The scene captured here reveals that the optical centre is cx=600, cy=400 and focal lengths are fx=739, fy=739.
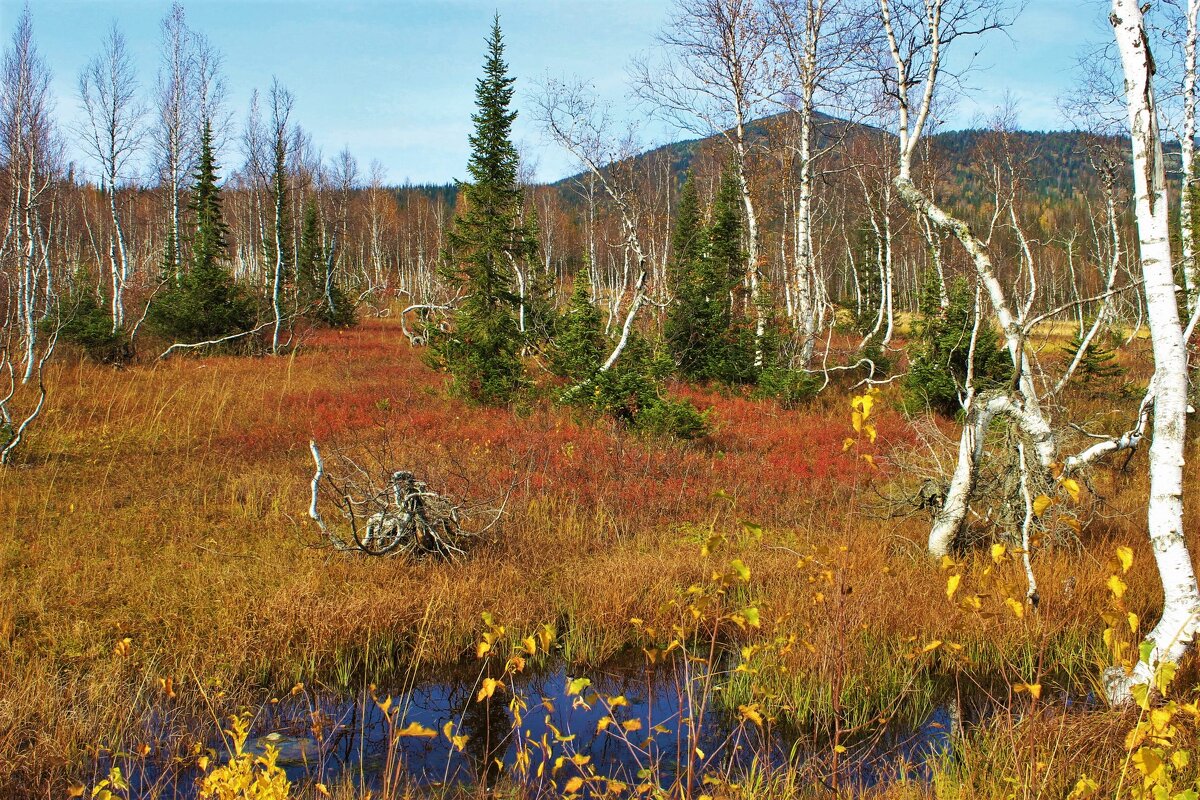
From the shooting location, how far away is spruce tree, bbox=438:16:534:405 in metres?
14.0

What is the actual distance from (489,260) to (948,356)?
28.7 ft

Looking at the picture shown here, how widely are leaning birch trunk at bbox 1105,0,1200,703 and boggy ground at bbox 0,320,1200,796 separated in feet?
2.09

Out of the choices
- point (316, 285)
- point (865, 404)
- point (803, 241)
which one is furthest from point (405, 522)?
point (316, 285)

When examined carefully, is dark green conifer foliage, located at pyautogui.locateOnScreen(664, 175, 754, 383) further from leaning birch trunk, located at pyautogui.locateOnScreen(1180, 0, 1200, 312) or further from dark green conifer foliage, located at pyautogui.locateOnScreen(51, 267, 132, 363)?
dark green conifer foliage, located at pyautogui.locateOnScreen(51, 267, 132, 363)

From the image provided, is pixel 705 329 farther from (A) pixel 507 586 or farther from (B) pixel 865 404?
(B) pixel 865 404

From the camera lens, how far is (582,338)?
511 inches

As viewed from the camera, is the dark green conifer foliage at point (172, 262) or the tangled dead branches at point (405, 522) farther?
the dark green conifer foliage at point (172, 262)

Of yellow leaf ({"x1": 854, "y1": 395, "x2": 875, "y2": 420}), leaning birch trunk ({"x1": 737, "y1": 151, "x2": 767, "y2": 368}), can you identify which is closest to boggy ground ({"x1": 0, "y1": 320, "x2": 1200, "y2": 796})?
yellow leaf ({"x1": 854, "y1": 395, "x2": 875, "y2": 420})

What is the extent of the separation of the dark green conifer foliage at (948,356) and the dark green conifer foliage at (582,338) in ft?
18.4

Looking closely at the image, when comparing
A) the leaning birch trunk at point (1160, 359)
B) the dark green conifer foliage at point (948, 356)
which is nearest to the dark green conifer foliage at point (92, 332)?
the dark green conifer foliage at point (948, 356)

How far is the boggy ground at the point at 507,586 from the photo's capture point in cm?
411

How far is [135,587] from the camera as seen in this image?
18.7ft

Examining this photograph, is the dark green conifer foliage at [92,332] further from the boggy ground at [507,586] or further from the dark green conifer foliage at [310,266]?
the dark green conifer foliage at [310,266]

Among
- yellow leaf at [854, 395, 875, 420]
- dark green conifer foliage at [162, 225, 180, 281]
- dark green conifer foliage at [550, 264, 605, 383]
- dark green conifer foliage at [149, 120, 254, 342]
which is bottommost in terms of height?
yellow leaf at [854, 395, 875, 420]
